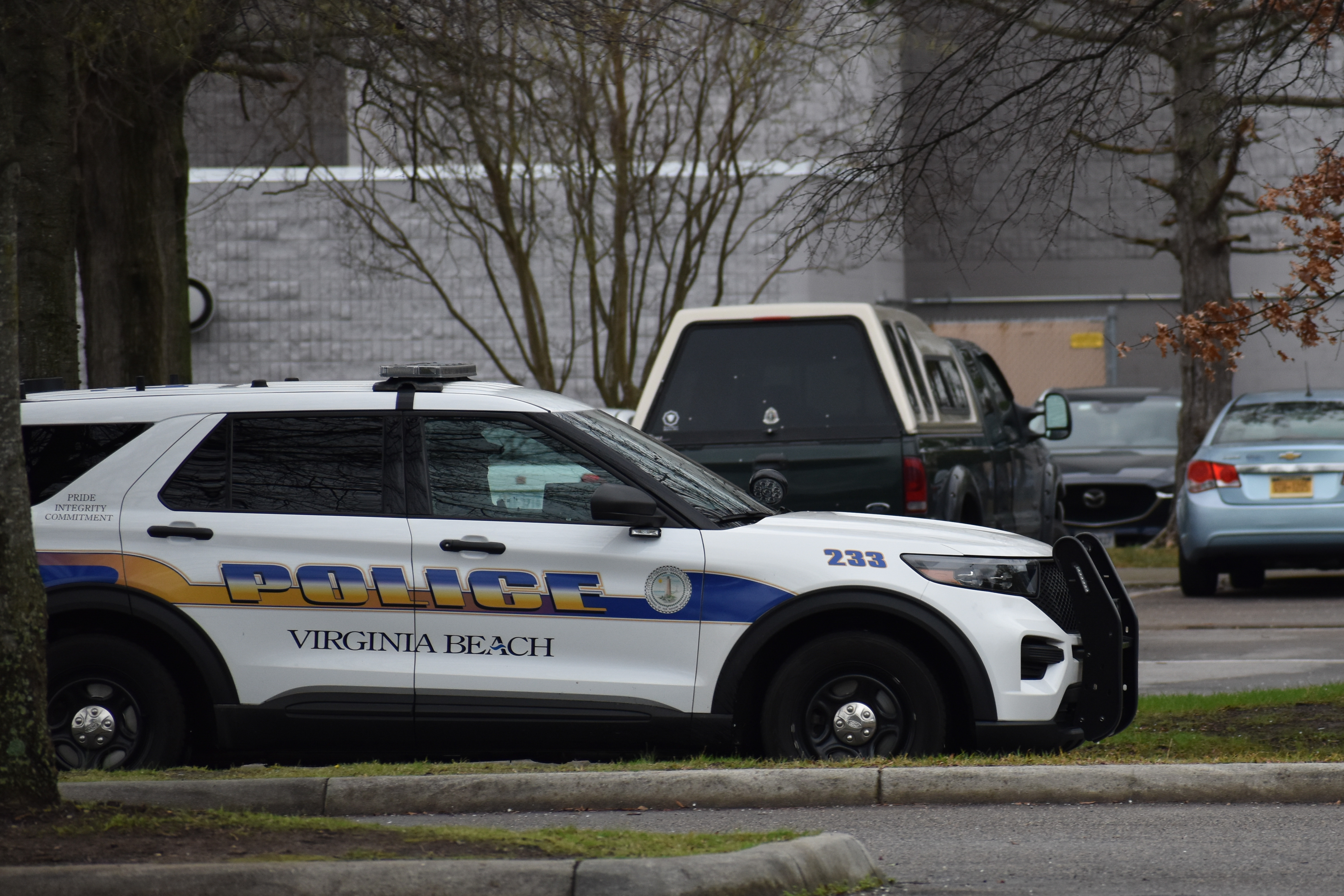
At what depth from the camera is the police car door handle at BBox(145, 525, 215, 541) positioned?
6.89m

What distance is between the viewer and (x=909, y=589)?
6.66 metres

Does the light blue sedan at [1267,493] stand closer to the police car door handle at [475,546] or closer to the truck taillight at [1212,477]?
the truck taillight at [1212,477]

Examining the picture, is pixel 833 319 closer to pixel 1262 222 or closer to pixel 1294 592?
pixel 1294 592

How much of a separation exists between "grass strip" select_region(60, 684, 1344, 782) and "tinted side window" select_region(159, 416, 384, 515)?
1.05 metres

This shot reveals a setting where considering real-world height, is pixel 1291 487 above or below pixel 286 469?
below

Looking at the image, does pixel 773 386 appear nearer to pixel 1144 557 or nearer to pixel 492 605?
pixel 492 605

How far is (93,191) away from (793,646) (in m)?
8.18

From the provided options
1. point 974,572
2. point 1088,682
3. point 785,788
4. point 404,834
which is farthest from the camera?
Result: point 1088,682

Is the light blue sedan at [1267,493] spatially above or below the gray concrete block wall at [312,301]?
below

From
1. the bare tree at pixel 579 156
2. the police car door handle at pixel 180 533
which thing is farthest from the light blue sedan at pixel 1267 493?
the police car door handle at pixel 180 533

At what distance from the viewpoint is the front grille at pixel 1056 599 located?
6852mm

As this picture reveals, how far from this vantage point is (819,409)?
32.2ft

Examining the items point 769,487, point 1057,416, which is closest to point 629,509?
point 769,487

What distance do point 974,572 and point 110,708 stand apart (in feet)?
11.3
